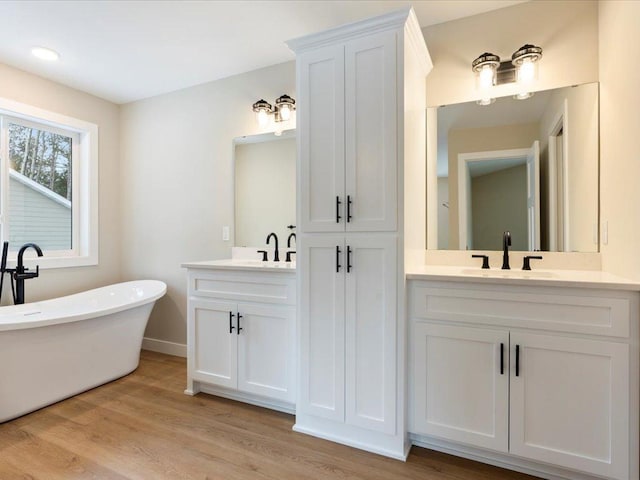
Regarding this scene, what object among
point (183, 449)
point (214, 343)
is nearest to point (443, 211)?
point (214, 343)

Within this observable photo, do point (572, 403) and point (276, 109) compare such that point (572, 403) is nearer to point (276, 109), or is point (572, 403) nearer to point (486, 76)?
point (486, 76)

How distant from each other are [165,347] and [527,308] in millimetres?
3186

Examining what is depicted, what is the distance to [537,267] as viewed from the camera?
6.98 ft

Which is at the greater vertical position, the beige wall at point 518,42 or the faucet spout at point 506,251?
the beige wall at point 518,42

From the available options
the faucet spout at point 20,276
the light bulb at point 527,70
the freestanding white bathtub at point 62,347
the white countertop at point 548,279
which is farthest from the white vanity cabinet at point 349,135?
the faucet spout at point 20,276

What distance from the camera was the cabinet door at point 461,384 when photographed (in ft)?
5.49

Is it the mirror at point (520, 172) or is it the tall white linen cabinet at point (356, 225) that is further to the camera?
the mirror at point (520, 172)

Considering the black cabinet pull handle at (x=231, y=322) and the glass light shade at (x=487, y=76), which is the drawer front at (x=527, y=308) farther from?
the glass light shade at (x=487, y=76)

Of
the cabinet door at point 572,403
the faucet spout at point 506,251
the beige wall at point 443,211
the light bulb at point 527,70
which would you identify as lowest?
the cabinet door at point 572,403

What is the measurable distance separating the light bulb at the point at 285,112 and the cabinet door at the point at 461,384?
192 cm

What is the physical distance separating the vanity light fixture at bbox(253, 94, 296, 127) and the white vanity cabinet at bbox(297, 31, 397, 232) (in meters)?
0.81

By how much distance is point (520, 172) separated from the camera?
2230 millimetres


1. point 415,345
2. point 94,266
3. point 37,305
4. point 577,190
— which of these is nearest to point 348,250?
point 415,345

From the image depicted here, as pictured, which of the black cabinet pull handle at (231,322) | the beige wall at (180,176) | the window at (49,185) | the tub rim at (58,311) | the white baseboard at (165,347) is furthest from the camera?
the white baseboard at (165,347)
